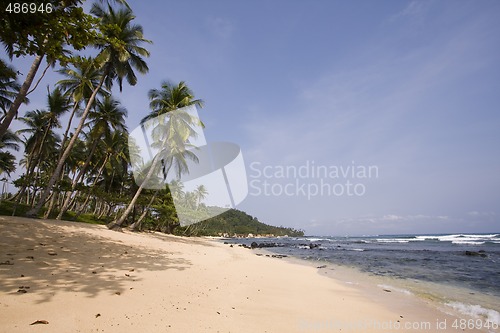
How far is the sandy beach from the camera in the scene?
11.6ft

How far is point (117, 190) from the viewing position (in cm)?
3606

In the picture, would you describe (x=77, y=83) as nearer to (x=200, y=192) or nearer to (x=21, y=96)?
(x=21, y=96)

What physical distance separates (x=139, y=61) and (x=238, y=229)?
10398cm

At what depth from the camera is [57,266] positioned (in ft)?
19.3

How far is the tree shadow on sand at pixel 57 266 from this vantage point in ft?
14.6

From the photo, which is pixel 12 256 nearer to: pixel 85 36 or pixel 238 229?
pixel 85 36

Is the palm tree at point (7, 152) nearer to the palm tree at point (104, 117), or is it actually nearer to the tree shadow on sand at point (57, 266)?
the palm tree at point (104, 117)

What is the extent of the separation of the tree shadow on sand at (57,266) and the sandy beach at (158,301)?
16mm

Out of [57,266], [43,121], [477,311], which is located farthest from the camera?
[43,121]

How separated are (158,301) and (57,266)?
10.4 feet

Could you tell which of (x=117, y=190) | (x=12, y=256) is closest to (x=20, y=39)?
(x=12, y=256)

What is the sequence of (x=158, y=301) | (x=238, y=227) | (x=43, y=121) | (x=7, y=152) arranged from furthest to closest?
(x=238, y=227)
(x=7, y=152)
(x=43, y=121)
(x=158, y=301)

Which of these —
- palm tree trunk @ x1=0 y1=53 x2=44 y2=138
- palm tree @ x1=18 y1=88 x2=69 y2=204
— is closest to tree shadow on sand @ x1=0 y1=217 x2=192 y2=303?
palm tree trunk @ x1=0 y1=53 x2=44 y2=138

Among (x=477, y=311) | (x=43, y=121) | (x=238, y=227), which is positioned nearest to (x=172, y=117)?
(x=43, y=121)
